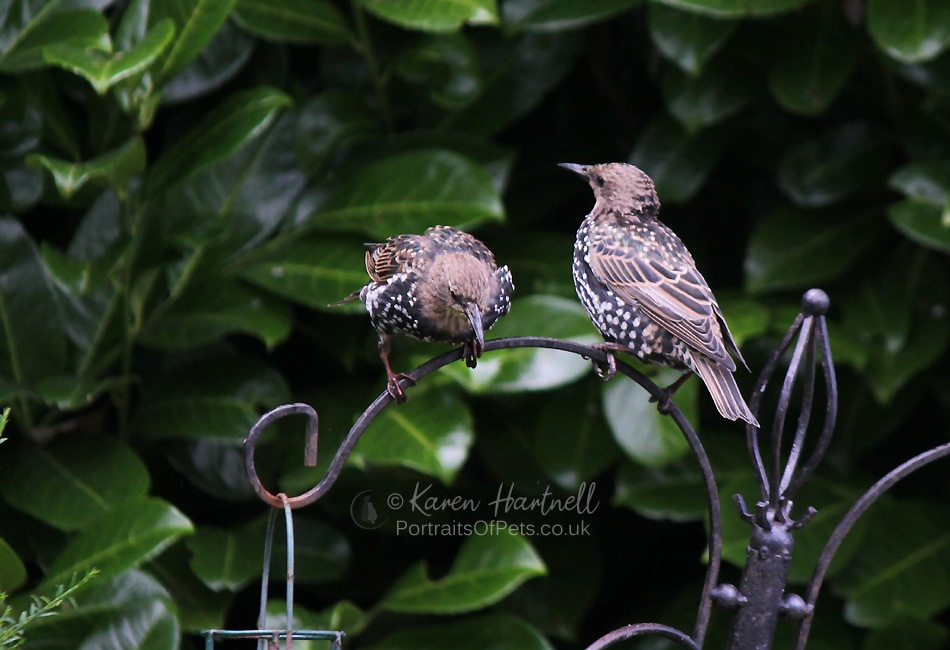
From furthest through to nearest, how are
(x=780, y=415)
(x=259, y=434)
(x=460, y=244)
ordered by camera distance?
(x=460, y=244), (x=780, y=415), (x=259, y=434)

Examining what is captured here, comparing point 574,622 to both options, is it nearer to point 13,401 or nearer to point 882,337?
point 882,337

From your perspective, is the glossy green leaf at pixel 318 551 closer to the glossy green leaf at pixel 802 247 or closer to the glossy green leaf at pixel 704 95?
the glossy green leaf at pixel 802 247

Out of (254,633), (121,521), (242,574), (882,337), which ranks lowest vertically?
(242,574)

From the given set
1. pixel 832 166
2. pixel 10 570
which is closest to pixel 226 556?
pixel 10 570

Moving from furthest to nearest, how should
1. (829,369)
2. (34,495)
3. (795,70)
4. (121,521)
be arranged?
(795,70), (34,495), (121,521), (829,369)

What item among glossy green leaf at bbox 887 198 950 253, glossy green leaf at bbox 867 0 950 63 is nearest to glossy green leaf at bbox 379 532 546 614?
glossy green leaf at bbox 887 198 950 253

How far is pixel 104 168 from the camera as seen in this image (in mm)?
2549

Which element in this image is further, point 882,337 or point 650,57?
point 650,57

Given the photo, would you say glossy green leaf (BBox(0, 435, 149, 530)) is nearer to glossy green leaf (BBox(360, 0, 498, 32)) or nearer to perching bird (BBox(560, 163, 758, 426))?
perching bird (BBox(560, 163, 758, 426))

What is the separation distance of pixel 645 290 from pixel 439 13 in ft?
3.33

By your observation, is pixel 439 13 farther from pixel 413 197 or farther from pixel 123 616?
pixel 123 616

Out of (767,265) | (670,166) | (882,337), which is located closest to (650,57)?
(670,166)

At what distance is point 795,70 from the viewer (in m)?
3.12

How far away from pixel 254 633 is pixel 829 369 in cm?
98
